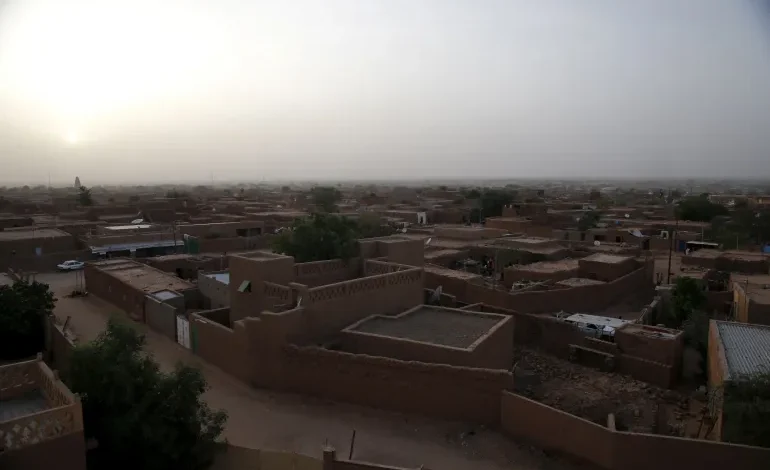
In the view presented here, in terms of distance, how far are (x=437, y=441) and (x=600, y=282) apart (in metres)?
13.6

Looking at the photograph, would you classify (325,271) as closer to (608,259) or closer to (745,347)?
(745,347)

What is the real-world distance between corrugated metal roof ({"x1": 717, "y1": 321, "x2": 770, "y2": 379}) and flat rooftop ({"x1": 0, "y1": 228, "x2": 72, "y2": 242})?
101 ft

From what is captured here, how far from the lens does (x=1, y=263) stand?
88.8 feet

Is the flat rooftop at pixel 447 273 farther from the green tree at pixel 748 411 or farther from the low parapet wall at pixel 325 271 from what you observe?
the green tree at pixel 748 411

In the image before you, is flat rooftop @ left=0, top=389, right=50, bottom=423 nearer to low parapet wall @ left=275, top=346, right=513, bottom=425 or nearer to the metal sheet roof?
low parapet wall @ left=275, top=346, right=513, bottom=425

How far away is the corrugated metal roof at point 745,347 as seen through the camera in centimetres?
1002

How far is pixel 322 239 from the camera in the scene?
17703 mm

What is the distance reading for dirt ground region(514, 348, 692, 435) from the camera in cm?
1101

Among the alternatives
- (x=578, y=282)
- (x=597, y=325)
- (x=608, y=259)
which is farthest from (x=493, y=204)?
(x=597, y=325)

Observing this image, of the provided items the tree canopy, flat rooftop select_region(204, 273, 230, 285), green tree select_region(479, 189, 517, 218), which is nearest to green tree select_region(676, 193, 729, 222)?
green tree select_region(479, 189, 517, 218)

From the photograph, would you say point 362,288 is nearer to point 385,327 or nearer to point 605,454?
point 385,327

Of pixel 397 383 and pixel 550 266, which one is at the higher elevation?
pixel 550 266

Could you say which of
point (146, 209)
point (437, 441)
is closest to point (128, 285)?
point (437, 441)

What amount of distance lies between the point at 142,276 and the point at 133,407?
1421cm
